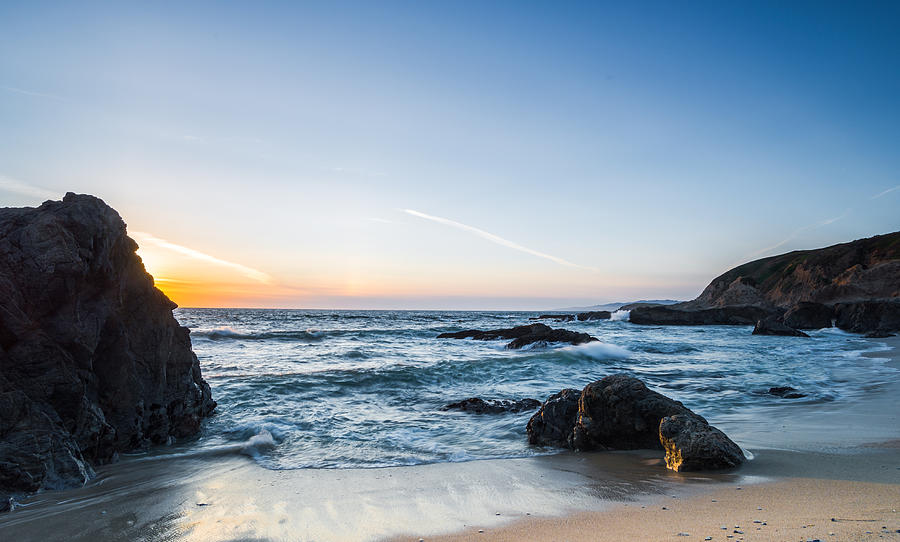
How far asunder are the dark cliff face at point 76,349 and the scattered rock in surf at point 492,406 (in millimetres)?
4783

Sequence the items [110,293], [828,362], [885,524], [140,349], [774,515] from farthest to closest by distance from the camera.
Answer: [828,362]
[140,349]
[110,293]
[774,515]
[885,524]

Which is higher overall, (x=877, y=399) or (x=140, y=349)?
(x=140, y=349)

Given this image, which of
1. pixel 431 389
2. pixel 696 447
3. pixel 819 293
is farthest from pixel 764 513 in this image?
pixel 819 293

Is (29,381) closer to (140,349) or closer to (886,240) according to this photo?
(140,349)

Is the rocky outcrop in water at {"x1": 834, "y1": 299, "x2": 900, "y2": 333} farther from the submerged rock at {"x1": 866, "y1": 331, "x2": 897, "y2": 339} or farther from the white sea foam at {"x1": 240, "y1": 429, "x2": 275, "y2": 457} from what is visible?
the white sea foam at {"x1": 240, "y1": 429, "x2": 275, "y2": 457}

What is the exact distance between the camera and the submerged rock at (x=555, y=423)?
22.4 ft

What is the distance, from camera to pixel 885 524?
289 cm

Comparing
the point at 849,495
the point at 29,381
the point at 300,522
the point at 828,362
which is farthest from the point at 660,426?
the point at 828,362

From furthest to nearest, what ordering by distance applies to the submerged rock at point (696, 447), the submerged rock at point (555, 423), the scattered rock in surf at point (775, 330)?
the scattered rock in surf at point (775, 330) < the submerged rock at point (555, 423) < the submerged rock at point (696, 447)

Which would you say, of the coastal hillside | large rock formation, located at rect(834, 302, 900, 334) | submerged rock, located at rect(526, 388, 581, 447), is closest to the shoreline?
submerged rock, located at rect(526, 388, 581, 447)

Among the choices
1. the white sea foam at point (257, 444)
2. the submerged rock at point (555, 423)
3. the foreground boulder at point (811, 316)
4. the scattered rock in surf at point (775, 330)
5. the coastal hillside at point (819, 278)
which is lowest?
the white sea foam at point (257, 444)

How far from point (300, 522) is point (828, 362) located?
18.1 m

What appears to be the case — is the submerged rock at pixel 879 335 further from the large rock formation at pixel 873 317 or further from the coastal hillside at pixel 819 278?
the coastal hillside at pixel 819 278

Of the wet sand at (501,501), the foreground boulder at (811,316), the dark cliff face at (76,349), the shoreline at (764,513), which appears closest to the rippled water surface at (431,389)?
the wet sand at (501,501)
